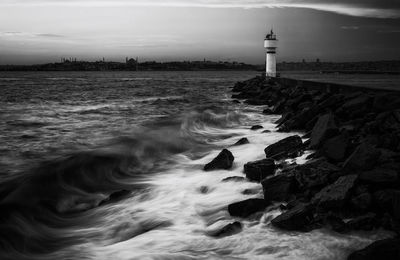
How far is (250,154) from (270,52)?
2498 cm

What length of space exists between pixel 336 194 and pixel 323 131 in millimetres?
2594

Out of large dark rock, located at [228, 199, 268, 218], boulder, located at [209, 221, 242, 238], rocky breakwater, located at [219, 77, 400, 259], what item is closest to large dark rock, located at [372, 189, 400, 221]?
rocky breakwater, located at [219, 77, 400, 259]

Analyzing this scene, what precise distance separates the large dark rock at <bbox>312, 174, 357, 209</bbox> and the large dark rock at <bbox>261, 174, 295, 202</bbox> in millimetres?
509

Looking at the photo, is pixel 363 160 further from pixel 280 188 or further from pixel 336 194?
pixel 280 188

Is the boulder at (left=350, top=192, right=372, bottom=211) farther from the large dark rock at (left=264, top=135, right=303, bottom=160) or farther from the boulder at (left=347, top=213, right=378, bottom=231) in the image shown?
the large dark rock at (left=264, top=135, right=303, bottom=160)

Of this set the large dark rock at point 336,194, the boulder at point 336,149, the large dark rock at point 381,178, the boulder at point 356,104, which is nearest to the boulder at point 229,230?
the large dark rock at point 336,194

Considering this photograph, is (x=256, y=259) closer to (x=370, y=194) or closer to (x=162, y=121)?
(x=370, y=194)

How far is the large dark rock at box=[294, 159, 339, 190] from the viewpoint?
438 cm

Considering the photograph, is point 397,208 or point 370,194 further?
point 370,194

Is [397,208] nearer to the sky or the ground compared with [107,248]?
nearer to the sky

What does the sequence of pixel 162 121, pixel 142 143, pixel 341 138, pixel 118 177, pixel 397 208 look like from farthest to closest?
pixel 162 121, pixel 142 143, pixel 118 177, pixel 341 138, pixel 397 208

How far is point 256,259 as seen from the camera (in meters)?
3.61

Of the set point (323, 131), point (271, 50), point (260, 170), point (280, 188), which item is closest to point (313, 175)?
point (280, 188)

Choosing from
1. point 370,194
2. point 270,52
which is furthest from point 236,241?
point 270,52
